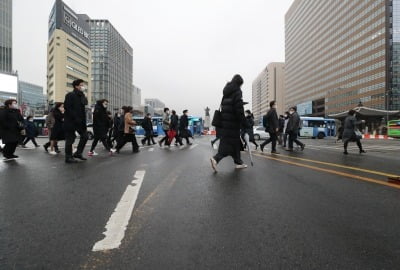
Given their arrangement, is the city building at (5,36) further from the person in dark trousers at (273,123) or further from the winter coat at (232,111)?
the winter coat at (232,111)

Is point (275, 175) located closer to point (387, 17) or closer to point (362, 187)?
point (362, 187)

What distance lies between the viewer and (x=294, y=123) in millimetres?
11375

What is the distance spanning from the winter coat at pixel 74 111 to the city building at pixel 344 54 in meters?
67.2

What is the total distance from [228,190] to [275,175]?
1591 millimetres

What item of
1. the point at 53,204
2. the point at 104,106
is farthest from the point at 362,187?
the point at 104,106

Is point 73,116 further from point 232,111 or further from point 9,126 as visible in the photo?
point 232,111

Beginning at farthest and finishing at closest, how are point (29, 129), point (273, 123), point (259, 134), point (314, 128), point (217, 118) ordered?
point (314, 128), point (259, 134), point (29, 129), point (273, 123), point (217, 118)

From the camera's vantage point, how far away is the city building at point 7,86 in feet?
198

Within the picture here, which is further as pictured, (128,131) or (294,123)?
(294,123)

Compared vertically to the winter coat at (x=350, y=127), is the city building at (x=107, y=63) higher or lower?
higher

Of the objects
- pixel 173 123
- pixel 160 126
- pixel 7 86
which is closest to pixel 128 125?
pixel 173 123

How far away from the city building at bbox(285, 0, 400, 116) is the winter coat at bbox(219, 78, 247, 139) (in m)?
65.9

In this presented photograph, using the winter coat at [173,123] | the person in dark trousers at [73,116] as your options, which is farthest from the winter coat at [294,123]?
the person in dark trousers at [73,116]

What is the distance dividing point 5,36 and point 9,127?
10971 cm
